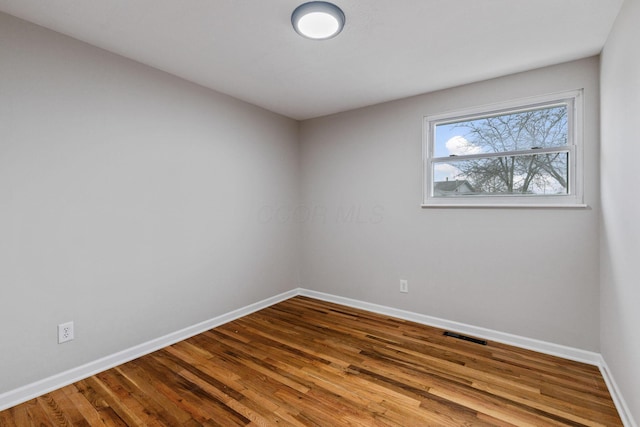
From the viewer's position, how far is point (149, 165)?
255cm

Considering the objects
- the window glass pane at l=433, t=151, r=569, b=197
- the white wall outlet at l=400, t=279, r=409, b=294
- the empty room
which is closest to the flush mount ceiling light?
the empty room

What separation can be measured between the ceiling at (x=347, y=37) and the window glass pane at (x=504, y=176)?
2.46ft

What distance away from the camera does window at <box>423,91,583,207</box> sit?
250 cm

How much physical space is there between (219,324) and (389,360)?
1709 mm

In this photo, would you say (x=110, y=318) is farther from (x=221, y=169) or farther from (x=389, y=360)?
(x=389, y=360)

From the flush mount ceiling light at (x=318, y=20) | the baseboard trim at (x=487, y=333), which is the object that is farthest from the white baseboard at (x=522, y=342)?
the flush mount ceiling light at (x=318, y=20)

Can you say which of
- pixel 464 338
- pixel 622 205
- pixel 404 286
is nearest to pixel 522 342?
pixel 464 338

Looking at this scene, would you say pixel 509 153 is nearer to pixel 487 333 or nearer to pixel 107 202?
pixel 487 333

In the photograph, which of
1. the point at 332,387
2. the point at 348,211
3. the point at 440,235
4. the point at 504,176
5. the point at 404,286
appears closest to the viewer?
the point at 332,387

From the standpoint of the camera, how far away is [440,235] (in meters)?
3.05

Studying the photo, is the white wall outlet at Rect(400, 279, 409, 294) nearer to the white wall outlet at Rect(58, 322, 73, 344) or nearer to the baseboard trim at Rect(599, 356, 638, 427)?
the baseboard trim at Rect(599, 356, 638, 427)

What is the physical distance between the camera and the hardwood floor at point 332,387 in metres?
1.77

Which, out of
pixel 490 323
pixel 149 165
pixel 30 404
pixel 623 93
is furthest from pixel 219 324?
pixel 623 93

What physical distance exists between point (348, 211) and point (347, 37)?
200cm
